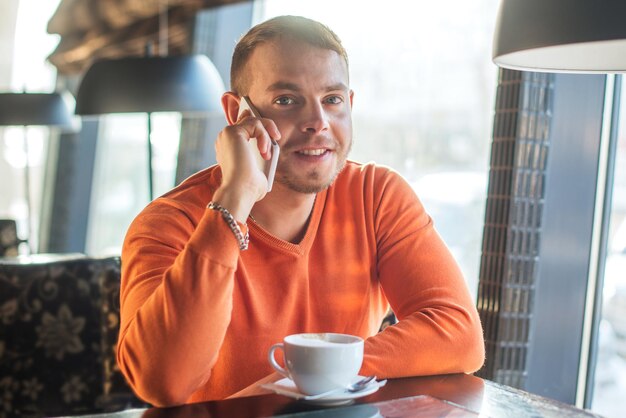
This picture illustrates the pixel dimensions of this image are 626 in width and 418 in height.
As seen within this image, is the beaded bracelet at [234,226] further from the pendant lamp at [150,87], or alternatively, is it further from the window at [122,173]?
the window at [122,173]

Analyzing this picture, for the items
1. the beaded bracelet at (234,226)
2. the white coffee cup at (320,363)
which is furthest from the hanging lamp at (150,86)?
the white coffee cup at (320,363)

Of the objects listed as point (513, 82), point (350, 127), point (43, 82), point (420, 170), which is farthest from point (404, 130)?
point (43, 82)

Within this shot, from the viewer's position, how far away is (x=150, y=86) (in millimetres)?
2740

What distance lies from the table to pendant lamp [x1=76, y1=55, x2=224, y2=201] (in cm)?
171

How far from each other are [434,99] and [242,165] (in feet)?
6.12

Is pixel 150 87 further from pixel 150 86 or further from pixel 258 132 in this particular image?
pixel 258 132

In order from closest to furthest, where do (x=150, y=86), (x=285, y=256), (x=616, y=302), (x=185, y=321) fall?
(x=185, y=321) → (x=285, y=256) → (x=616, y=302) → (x=150, y=86)

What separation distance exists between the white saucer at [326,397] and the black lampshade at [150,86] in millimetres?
1649

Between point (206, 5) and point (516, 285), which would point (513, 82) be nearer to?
point (516, 285)

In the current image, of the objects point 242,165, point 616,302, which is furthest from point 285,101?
point 616,302

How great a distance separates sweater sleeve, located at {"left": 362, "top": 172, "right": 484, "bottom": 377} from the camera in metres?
1.47

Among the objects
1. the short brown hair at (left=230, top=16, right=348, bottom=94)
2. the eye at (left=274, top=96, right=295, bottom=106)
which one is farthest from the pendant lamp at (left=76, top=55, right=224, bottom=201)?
the eye at (left=274, top=96, right=295, bottom=106)

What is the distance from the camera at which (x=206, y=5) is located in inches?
186

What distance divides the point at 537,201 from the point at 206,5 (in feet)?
9.68
